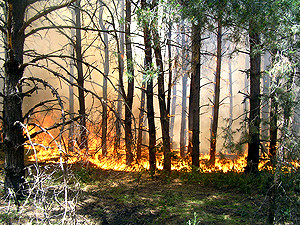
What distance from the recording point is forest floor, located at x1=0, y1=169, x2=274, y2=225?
5.82 metres

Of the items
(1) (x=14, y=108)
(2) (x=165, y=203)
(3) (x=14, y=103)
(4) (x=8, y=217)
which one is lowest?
(2) (x=165, y=203)

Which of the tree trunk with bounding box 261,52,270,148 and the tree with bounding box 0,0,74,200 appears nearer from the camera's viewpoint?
the tree with bounding box 0,0,74,200

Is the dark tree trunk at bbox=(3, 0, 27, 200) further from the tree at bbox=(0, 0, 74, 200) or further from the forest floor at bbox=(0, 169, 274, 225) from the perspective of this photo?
the forest floor at bbox=(0, 169, 274, 225)

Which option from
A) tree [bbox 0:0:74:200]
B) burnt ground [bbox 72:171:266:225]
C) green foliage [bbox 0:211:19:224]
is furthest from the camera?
burnt ground [bbox 72:171:266:225]

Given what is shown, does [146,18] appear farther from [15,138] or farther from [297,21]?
[15,138]

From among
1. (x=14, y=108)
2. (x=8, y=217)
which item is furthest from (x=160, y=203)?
(x=14, y=108)

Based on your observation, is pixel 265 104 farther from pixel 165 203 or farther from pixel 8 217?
pixel 8 217

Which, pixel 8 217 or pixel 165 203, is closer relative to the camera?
pixel 8 217

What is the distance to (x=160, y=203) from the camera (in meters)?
6.96

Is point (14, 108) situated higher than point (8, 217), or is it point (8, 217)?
point (14, 108)

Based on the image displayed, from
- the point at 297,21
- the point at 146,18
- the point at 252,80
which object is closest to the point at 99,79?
the point at 252,80

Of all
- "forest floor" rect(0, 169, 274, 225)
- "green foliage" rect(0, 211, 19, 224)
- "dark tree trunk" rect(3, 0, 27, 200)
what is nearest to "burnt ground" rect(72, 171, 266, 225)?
"forest floor" rect(0, 169, 274, 225)

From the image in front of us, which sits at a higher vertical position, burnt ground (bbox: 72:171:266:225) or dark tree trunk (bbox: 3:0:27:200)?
dark tree trunk (bbox: 3:0:27:200)

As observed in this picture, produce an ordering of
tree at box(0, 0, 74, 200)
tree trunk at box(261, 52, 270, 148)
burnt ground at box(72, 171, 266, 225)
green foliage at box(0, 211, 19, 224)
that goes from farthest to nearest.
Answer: burnt ground at box(72, 171, 266, 225), tree trunk at box(261, 52, 270, 148), tree at box(0, 0, 74, 200), green foliage at box(0, 211, 19, 224)
